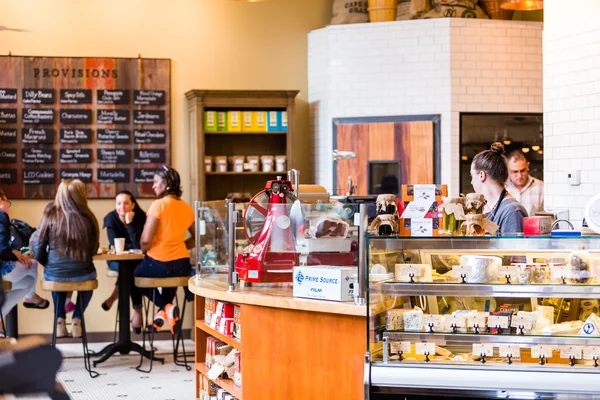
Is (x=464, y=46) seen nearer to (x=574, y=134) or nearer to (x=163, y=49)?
(x=574, y=134)

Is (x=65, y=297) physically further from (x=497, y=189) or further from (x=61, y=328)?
(x=497, y=189)

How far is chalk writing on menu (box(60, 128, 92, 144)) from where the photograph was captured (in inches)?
345

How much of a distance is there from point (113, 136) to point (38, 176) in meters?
0.82

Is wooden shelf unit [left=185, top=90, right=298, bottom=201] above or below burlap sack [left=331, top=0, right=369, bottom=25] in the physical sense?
below

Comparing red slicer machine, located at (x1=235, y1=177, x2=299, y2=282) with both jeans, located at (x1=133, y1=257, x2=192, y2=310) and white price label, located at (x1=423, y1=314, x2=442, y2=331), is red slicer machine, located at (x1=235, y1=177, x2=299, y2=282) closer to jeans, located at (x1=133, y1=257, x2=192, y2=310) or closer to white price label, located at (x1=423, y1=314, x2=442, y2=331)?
white price label, located at (x1=423, y1=314, x2=442, y2=331)

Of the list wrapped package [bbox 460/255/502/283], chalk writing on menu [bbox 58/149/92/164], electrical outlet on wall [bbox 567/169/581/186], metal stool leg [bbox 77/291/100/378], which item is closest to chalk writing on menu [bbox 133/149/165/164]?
chalk writing on menu [bbox 58/149/92/164]

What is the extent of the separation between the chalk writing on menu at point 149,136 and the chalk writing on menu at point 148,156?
0.09 metres

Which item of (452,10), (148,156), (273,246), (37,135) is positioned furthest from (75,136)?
(273,246)

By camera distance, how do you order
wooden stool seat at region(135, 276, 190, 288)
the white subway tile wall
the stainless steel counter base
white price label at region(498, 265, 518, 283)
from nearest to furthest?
the stainless steel counter base, white price label at region(498, 265, 518, 283), wooden stool seat at region(135, 276, 190, 288), the white subway tile wall

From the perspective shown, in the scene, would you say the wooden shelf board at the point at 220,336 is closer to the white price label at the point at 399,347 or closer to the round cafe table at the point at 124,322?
the white price label at the point at 399,347

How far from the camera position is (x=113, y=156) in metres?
8.85

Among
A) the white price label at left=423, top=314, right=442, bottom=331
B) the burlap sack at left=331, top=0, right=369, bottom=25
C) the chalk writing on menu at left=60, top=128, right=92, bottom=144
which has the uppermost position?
the burlap sack at left=331, top=0, right=369, bottom=25

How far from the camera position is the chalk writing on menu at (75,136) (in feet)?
28.7

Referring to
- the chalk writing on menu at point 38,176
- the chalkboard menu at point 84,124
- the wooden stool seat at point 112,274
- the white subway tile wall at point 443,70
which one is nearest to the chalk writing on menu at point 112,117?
the chalkboard menu at point 84,124
